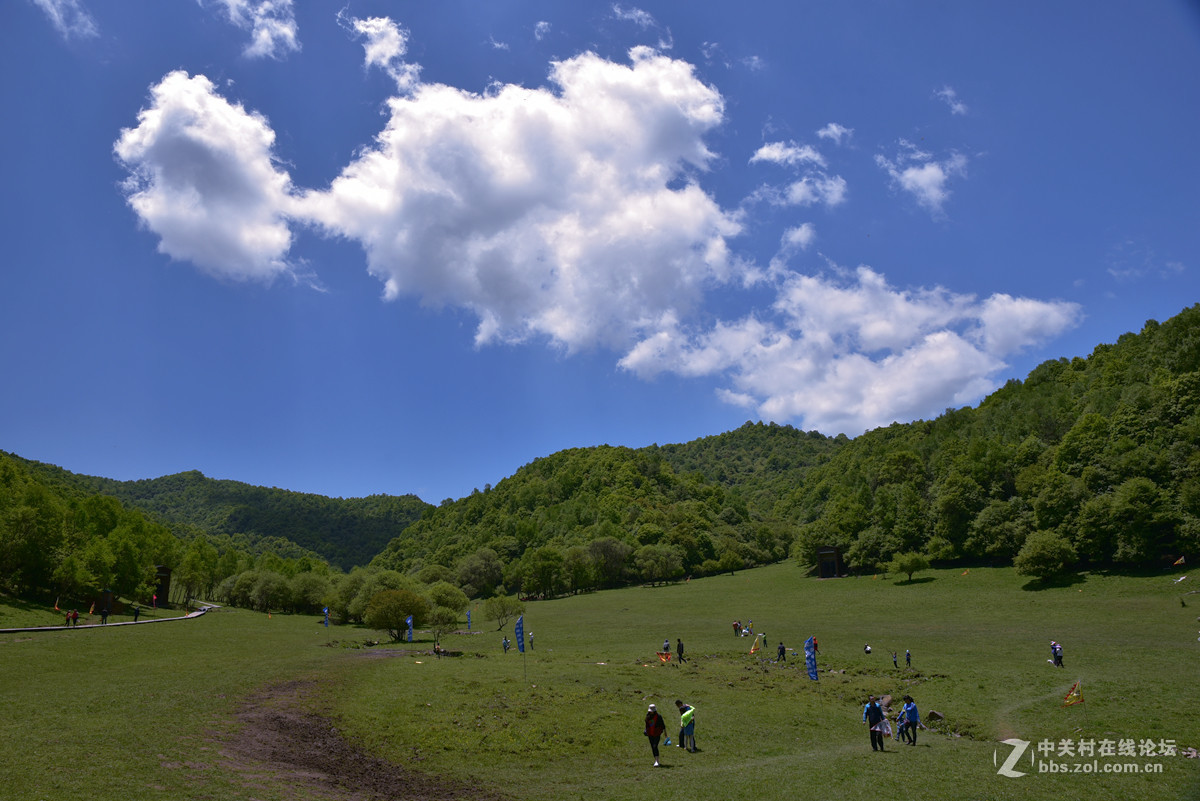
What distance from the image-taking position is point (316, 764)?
20859 millimetres

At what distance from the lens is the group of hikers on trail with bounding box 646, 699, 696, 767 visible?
2131 centimetres

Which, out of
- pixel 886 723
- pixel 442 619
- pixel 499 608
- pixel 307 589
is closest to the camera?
pixel 886 723

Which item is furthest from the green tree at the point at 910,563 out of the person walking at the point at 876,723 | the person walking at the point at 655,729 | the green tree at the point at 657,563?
the person walking at the point at 655,729

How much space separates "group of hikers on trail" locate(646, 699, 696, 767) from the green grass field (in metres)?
0.60

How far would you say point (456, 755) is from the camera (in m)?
23.0

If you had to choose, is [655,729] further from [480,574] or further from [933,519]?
[480,574]

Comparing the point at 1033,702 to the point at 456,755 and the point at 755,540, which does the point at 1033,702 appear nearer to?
the point at 456,755

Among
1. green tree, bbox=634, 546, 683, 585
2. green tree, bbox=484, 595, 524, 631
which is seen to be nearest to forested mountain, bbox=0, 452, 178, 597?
green tree, bbox=484, 595, 524, 631

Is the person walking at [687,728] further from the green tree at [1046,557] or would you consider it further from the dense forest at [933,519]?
the green tree at [1046,557]

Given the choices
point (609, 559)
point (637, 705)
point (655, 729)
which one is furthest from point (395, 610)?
point (609, 559)

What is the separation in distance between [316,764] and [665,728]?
12386 mm

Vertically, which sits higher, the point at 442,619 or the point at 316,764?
the point at 316,764

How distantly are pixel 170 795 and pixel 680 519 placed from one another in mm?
149032

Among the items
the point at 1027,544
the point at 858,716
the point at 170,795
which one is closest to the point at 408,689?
the point at 170,795
